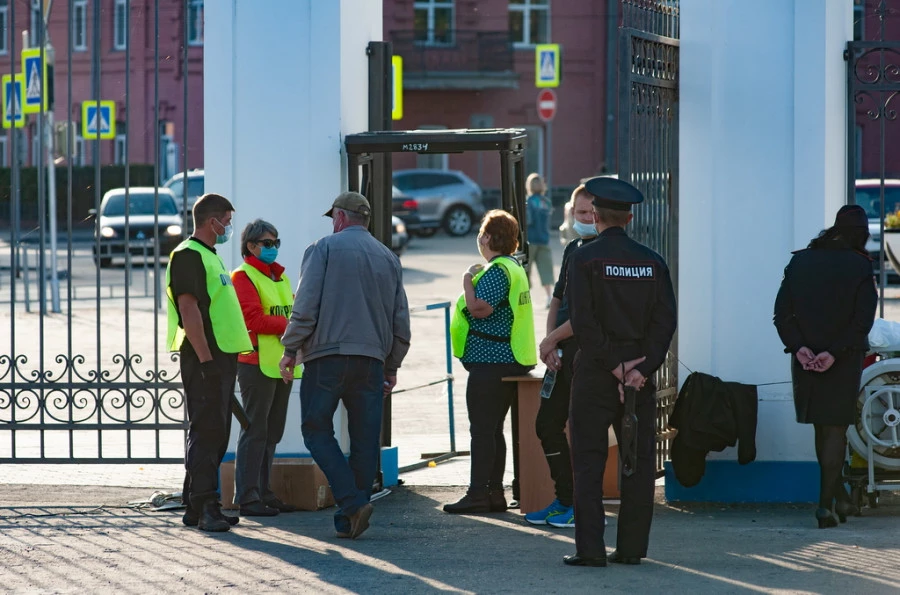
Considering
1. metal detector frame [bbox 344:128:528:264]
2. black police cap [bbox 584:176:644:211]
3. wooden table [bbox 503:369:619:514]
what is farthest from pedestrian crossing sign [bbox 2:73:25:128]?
black police cap [bbox 584:176:644:211]

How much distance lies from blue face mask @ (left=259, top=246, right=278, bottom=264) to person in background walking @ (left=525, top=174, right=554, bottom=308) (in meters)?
11.2

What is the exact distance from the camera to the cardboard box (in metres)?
7.68

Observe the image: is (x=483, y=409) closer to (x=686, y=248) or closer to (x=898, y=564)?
(x=686, y=248)

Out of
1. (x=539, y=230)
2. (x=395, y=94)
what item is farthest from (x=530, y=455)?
(x=539, y=230)

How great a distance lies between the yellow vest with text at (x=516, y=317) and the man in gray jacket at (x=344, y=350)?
689 mm

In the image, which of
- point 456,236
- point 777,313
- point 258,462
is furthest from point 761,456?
point 456,236

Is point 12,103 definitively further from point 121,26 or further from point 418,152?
point 121,26

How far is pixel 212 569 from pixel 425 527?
1.33 meters

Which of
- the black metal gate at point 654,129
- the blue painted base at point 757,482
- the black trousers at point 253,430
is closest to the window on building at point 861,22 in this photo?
the black metal gate at point 654,129

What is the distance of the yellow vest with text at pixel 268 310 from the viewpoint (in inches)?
291

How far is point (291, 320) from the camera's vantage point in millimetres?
6871

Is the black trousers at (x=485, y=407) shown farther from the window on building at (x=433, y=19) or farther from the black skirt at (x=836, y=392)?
the window on building at (x=433, y=19)

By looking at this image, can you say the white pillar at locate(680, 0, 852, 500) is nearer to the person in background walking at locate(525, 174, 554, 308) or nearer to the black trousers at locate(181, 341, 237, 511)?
the black trousers at locate(181, 341, 237, 511)

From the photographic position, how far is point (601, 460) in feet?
20.3
